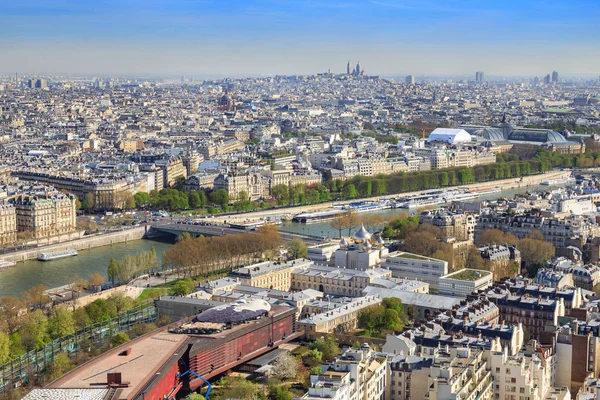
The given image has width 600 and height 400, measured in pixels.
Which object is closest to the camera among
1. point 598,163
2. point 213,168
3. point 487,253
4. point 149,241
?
point 487,253

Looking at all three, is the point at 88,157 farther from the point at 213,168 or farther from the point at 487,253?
the point at 487,253

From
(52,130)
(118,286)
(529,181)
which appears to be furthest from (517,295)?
(52,130)

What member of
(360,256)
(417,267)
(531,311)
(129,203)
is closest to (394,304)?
(531,311)

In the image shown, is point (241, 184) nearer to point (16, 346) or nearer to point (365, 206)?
point (365, 206)

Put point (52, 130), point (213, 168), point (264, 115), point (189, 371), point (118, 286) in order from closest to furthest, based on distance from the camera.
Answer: point (189, 371), point (118, 286), point (213, 168), point (52, 130), point (264, 115)

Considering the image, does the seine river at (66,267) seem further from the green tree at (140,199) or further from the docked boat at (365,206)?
the green tree at (140,199)

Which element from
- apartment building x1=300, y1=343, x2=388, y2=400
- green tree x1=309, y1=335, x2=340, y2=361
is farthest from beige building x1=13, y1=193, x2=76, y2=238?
apartment building x1=300, y1=343, x2=388, y2=400

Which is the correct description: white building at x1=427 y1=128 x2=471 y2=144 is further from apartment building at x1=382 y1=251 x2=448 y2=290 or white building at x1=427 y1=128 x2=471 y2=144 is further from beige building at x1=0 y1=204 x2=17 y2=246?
apartment building at x1=382 y1=251 x2=448 y2=290
